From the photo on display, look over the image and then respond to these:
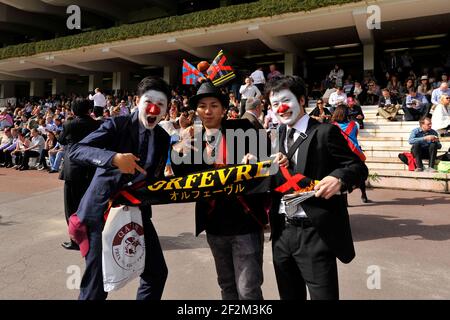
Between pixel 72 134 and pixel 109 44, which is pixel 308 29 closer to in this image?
pixel 109 44

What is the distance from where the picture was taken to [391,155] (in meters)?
9.27

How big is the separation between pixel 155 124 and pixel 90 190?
0.62 metres

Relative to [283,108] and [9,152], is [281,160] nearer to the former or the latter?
[283,108]

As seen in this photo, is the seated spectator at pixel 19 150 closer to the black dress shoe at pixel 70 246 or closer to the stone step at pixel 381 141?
the black dress shoe at pixel 70 246

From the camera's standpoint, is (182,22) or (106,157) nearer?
(106,157)

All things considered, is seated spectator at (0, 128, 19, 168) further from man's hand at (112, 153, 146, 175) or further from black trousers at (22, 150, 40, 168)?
man's hand at (112, 153, 146, 175)

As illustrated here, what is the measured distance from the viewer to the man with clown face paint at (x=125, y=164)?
2.16 m

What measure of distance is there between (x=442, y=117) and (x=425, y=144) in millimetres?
1841

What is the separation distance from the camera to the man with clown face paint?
216cm

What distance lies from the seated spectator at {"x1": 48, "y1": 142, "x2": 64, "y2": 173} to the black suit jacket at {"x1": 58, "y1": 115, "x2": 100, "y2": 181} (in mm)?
8237

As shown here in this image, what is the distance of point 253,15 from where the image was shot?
15656 millimetres

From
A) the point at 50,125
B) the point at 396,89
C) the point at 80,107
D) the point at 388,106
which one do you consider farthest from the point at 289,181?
the point at 50,125

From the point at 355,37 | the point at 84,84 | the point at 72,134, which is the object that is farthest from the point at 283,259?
the point at 84,84

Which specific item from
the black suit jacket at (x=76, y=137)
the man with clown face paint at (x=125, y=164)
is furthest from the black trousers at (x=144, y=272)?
the black suit jacket at (x=76, y=137)
